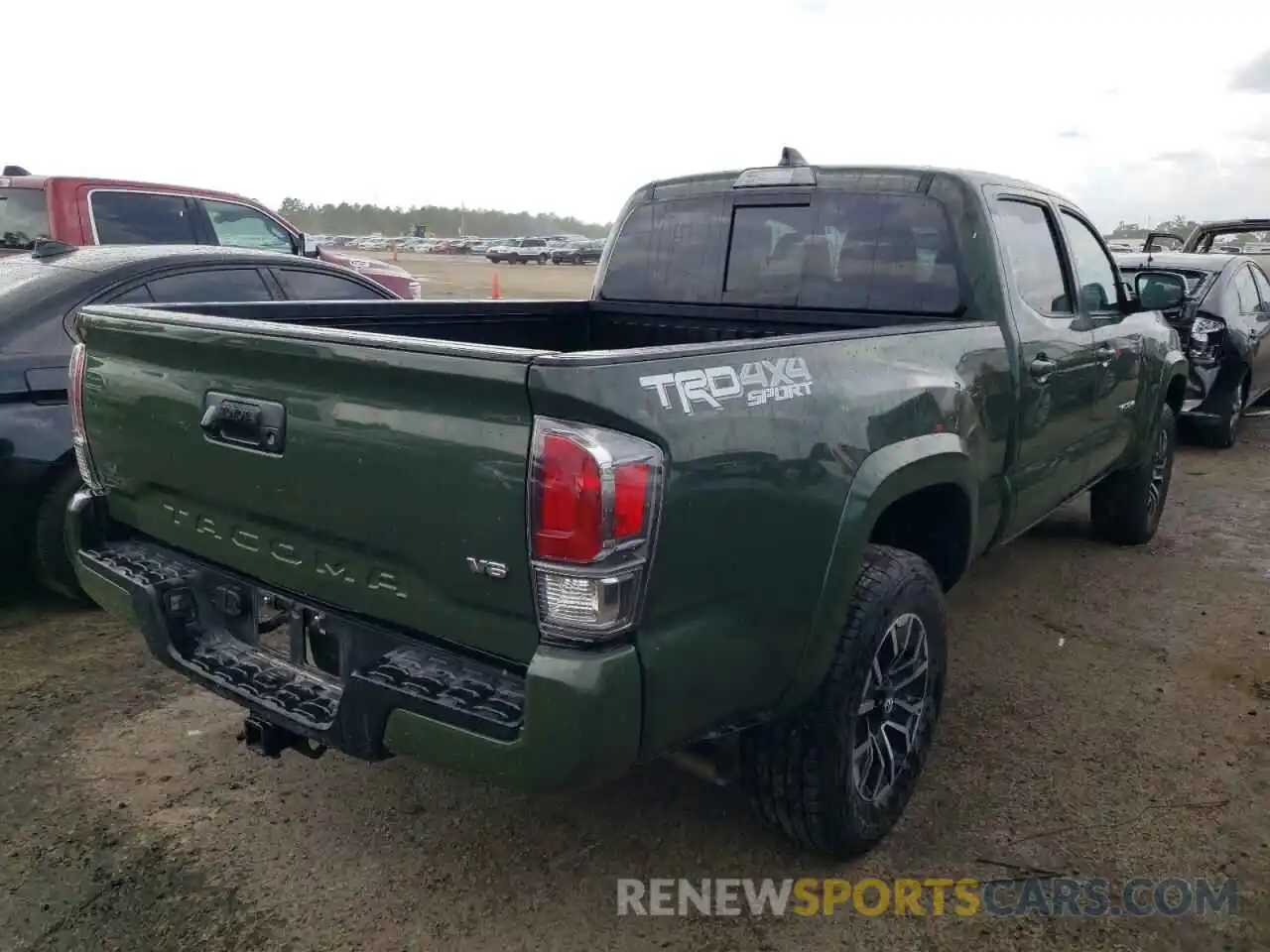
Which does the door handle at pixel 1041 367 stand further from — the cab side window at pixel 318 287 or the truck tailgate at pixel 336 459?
the cab side window at pixel 318 287

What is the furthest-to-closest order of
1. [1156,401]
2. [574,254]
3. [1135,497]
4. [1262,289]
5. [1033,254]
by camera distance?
[574,254] → [1262,289] → [1135,497] → [1156,401] → [1033,254]

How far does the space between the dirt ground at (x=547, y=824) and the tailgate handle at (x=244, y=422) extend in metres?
1.21

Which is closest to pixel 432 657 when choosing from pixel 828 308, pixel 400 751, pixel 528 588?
pixel 400 751

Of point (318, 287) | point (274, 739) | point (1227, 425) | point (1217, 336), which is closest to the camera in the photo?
point (274, 739)

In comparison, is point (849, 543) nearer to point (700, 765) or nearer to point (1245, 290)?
point (700, 765)

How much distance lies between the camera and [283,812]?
309 centimetres

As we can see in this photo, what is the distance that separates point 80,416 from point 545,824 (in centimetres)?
185

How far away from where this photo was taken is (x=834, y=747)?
264 centimetres

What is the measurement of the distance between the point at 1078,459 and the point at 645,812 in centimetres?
256

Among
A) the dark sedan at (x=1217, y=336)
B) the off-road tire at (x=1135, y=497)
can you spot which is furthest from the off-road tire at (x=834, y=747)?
the dark sedan at (x=1217, y=336)

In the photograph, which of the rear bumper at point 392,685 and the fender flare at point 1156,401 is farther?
the fender flare at point 1156,401

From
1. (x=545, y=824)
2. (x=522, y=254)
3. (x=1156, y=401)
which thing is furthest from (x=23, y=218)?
(x=522, y=254)

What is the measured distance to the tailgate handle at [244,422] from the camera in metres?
2.43

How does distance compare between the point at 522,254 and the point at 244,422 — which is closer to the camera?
the point at 244,422
